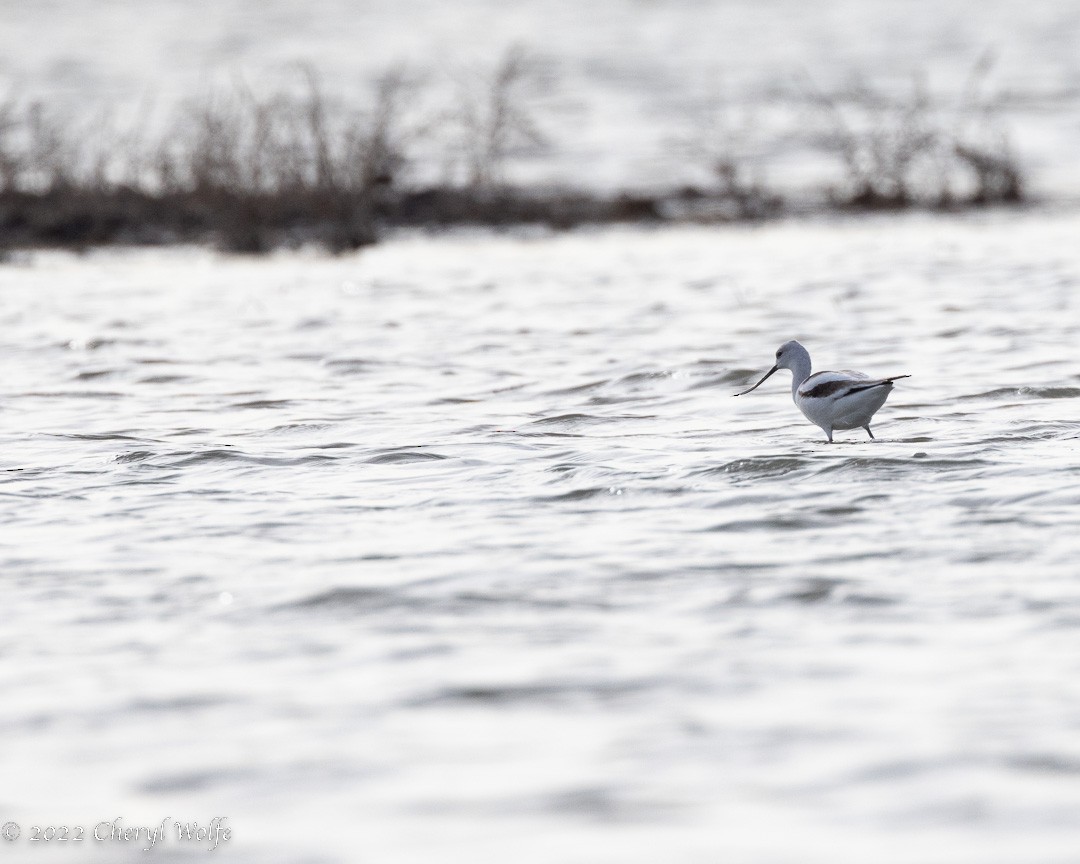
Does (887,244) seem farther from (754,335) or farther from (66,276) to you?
(66,276)

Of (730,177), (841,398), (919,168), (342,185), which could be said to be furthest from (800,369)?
(919,168)

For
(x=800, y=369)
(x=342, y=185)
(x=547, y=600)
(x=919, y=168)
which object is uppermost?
(x=342, y=185)

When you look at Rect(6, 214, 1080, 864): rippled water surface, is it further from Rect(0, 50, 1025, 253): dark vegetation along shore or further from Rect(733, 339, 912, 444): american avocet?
Rect(0, 50, 1025, 253): dark vegetation along shore

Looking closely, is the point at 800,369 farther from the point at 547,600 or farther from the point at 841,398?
the point at 547,600

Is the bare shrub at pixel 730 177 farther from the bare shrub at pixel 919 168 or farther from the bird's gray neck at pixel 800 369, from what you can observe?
the bird's gray neck at pixel 800 369

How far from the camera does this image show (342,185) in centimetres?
2147

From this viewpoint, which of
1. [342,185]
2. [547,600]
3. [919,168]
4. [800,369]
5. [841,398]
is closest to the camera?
[547,600]

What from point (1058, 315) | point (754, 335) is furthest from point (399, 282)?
point (1058, 315)

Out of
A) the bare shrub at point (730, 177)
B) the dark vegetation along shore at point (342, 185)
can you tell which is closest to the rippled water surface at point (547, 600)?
the dark vegetation along shore at point (342, 185)

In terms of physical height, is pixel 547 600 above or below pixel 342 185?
below

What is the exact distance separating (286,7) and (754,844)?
56.4 meters

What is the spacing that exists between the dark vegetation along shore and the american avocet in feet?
39.6

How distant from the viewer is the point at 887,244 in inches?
779

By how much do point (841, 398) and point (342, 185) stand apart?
13251 millimetres
